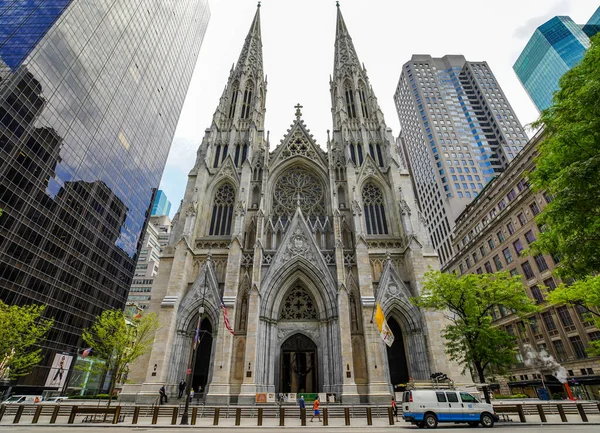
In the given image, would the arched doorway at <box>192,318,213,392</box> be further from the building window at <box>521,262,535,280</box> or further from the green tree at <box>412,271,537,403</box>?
the building window at <box>521,262,535,280</box>

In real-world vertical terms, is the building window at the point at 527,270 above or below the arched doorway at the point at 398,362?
above

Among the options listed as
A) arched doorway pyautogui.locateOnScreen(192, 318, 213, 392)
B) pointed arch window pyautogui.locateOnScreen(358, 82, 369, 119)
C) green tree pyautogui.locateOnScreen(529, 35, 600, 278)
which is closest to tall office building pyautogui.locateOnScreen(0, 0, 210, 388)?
arched doorway pyautogui.locateOnScreen(192, 318, 213, 392)

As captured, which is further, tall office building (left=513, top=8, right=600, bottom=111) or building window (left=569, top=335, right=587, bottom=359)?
tall office building (left=513, top=8, right=600, bottom=111)

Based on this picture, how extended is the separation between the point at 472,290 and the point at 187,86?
7824 cm

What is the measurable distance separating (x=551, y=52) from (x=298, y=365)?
10742cm

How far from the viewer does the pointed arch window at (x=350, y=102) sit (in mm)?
37719

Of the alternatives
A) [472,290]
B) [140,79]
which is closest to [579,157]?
[472,290]

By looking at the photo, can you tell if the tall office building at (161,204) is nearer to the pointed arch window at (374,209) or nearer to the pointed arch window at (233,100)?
the pointed arch window at (233,100)

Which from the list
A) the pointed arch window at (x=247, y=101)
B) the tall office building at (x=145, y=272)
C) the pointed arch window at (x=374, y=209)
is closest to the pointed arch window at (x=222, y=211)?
the pointed arch window at (x=247, y=101)

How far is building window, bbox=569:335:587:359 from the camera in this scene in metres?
27.7

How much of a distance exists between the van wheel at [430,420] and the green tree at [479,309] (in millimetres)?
4873

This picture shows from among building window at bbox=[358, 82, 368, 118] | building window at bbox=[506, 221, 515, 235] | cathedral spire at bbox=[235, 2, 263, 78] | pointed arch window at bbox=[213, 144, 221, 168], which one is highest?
cathedral spire at bbox=[235, 2, 263, 78]

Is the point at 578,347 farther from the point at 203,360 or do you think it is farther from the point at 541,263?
the point at 203,360

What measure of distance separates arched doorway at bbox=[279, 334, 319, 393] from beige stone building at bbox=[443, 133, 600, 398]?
13.2 meters
